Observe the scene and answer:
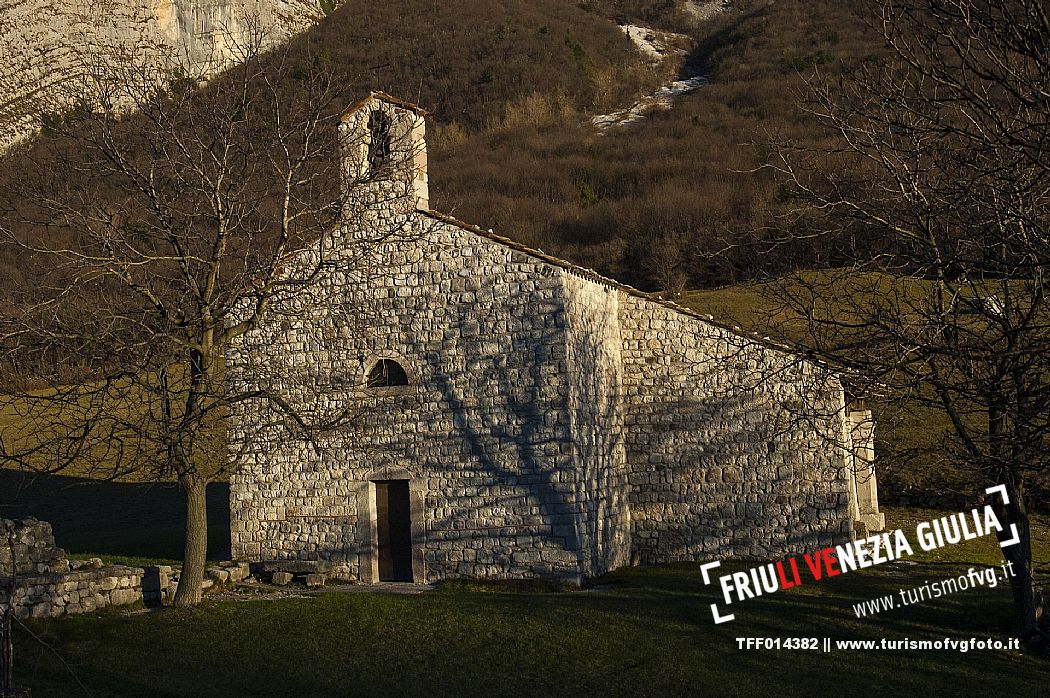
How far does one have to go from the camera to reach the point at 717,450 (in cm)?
1780

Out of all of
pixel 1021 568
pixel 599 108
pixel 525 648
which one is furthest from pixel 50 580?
pixel 599 108

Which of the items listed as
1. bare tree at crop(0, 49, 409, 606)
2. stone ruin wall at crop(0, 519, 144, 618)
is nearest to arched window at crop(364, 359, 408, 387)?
bare tree at crop(0, 49, 409, 606)

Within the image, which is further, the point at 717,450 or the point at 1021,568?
the point at 717,450

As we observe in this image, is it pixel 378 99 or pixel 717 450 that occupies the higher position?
pixel 378 99

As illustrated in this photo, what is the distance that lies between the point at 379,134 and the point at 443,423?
5.19 meters

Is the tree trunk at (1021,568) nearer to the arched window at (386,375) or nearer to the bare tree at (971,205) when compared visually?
the bare tree at (971,205)

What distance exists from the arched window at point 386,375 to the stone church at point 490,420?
23 millimetres

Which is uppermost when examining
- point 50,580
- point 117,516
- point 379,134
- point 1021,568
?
point 379,134

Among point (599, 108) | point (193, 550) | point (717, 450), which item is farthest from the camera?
point (599, 108)

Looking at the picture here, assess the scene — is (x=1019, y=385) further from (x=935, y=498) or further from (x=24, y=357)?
(x=935, y=498)

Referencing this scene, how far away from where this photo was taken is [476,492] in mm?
16562

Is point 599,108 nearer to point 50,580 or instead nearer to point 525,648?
point 50,580

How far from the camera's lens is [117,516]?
3009cm

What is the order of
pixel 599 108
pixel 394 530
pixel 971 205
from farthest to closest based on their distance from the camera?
1. pixel 599 108
2. pixel 394 530
3. pixel 971 205
